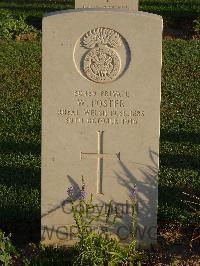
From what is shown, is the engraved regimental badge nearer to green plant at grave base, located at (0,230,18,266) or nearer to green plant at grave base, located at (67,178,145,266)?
green plant at grave base, located at (67,178,145,266)

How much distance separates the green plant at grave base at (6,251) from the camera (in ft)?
13.9

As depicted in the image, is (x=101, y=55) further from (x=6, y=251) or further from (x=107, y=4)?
(x=107, y=4)

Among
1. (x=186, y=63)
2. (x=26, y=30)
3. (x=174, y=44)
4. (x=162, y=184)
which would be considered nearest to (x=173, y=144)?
→ (x=162, y=184)

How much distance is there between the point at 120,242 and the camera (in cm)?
475

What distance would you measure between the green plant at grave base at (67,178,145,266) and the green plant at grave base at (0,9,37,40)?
25.8 ft

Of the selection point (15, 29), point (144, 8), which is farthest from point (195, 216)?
point (144, 8)

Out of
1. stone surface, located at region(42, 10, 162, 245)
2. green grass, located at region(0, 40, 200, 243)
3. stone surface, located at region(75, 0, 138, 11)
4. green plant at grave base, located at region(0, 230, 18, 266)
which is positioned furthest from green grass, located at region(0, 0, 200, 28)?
green plant at grave base, located at region(0, 230, 18, 266)

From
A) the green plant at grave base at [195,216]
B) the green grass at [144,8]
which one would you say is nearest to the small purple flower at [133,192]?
the green plant at grave base at [195,216]

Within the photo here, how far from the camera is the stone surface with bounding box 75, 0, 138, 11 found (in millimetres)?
5684

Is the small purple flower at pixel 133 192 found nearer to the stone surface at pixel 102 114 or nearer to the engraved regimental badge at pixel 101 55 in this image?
the stone surface at pixel 102 114

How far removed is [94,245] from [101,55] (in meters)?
1.29

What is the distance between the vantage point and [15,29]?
40.0 feet

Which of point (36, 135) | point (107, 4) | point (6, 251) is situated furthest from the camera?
point (36, 135)

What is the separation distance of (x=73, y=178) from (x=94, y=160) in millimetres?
207
